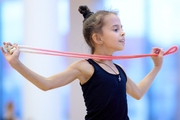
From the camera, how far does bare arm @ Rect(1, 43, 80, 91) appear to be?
3.42 ft

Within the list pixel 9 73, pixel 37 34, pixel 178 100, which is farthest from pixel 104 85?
pixel 9 73

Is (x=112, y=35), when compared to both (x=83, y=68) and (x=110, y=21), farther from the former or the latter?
(x=83, y=68)

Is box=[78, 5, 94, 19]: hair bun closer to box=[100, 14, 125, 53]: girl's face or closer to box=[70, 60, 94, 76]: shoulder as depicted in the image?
box=[100, 14, 125, 53]: girl's face

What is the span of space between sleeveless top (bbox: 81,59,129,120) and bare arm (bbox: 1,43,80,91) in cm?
7

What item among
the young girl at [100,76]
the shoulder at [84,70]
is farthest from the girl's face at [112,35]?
the shoulder at [84,70]

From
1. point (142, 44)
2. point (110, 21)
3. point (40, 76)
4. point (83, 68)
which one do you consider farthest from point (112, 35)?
point (142, 44)

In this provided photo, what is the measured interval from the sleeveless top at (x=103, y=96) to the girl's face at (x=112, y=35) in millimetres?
87

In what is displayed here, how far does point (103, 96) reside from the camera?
1.17 metres

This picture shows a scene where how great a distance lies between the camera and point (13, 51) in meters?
1.05

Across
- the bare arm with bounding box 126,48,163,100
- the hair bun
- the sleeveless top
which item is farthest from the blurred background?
the sleeveless top

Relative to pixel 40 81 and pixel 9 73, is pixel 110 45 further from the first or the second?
pixel 9 73

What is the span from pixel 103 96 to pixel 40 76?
22 cm

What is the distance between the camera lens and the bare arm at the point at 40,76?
104 centimetres

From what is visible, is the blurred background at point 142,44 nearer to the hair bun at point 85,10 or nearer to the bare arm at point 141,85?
the bare arm at point 141,85
